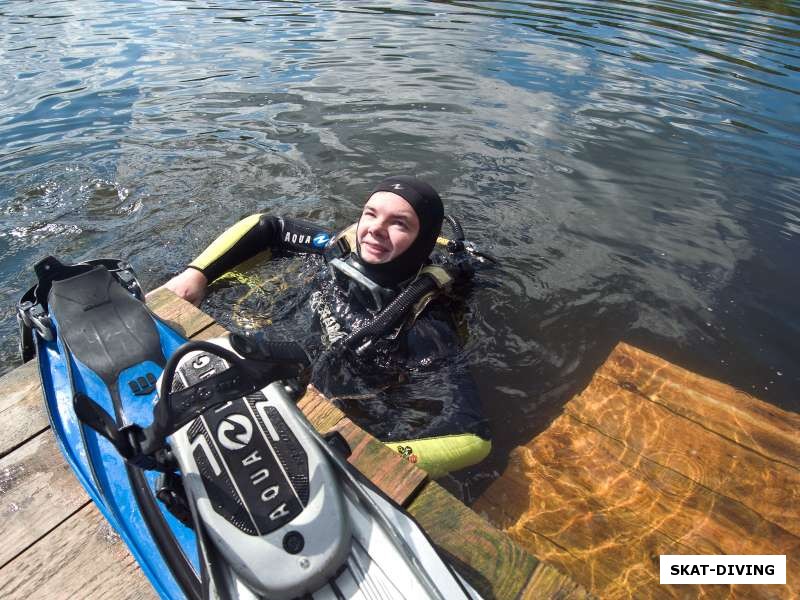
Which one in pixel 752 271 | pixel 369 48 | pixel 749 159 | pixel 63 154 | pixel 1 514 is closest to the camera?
pixel 1 514

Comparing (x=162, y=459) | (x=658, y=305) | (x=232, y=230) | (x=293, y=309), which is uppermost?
(x=162, y=459)

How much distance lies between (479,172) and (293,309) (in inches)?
131

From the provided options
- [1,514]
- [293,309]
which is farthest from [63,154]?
[1,514]

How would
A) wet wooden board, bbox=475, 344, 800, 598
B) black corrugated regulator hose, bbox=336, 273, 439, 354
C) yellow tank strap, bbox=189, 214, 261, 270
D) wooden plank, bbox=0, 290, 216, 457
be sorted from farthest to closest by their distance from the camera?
yellow tank strap, bbox=189, 214, 261, 270, black corrugated regulator hose, bbox=336, 273, 439, 354, wet wooden board, bbox=475, 344, 800, 598, wooden plank, bbox=0, 290, 216, 457

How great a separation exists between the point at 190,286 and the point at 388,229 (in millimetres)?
1390

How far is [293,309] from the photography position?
368 cm

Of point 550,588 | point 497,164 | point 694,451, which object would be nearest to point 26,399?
point 550,588

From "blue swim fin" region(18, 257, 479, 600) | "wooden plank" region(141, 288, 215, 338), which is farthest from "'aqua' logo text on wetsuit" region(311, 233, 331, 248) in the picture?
"blue swim fin" region(18, 257, 479, 600)

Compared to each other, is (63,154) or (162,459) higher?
(162,459)

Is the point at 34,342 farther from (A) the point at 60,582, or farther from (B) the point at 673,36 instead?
(B) the point at 673,36

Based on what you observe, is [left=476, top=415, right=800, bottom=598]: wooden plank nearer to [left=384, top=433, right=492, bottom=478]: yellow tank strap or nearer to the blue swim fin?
[left=384, top=433, right=492, bottom=478]: yellow tank strap

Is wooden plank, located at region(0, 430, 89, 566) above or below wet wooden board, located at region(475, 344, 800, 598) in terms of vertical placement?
above

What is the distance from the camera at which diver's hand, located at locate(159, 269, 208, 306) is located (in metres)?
3.36

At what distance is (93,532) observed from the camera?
1.93 m
